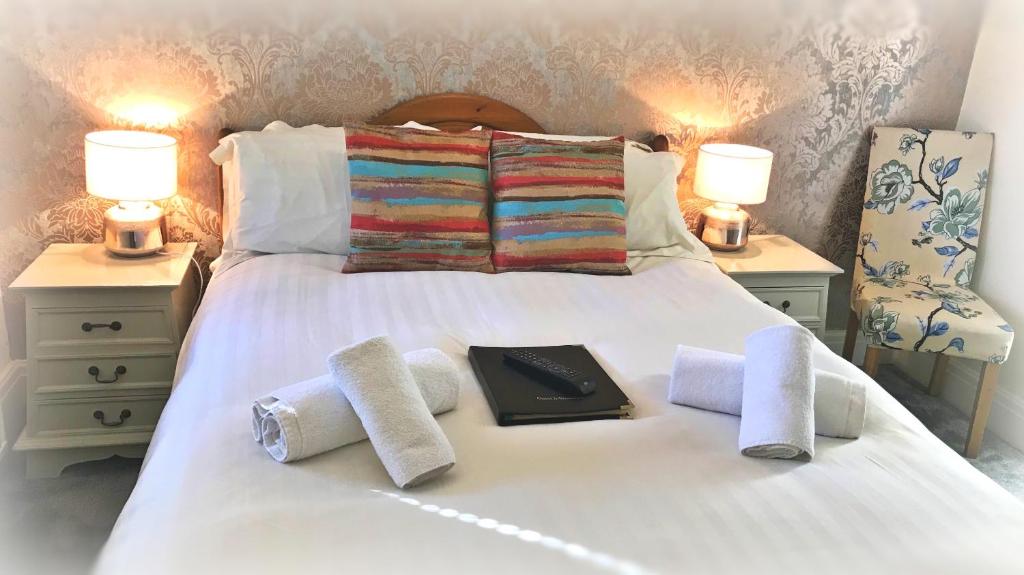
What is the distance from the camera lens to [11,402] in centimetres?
246

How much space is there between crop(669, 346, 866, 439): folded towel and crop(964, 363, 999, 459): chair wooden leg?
4.49 feet

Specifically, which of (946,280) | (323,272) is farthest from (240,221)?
(946,280)

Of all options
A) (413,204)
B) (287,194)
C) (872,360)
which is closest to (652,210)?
(413,204)

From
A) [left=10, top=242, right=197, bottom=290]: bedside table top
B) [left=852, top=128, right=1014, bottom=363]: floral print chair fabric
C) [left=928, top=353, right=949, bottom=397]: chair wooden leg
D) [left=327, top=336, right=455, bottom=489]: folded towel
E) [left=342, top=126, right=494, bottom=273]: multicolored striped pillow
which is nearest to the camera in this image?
[left=327, top=336, right=455, bottom=489]: folded towel

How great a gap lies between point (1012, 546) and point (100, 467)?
2197 mm

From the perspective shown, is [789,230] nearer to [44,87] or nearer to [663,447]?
[663,447]

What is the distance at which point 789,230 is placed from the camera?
10.5 feet

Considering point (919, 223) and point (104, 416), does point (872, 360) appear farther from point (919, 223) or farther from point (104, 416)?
point (104, 416)

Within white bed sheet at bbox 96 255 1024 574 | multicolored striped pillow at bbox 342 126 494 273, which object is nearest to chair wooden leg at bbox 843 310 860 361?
white bed sheet at bbox 96 255 1024 574

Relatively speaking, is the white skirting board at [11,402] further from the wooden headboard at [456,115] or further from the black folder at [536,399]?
the black folder at [536,399]

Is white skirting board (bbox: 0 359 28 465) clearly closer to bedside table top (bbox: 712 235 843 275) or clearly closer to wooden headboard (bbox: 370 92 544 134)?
wooden headboard (bbox: 370 92 544 134)

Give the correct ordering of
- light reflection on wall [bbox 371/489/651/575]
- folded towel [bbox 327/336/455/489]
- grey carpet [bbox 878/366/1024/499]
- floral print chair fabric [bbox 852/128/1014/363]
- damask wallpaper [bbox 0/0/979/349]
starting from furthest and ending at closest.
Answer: floral print chair fabric [bbox 852/128/1014/363] < grey carpet [bbox 878/366/1024/499] < damask wallpaper [bbox 0/0/979/349] < folded towel [bbox 327/336/455/489] < light reflection on wall [bbox 371/489/651/575]

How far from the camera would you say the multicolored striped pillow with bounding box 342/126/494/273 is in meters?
2.31

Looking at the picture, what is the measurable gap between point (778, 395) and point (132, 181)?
1.83 metres
